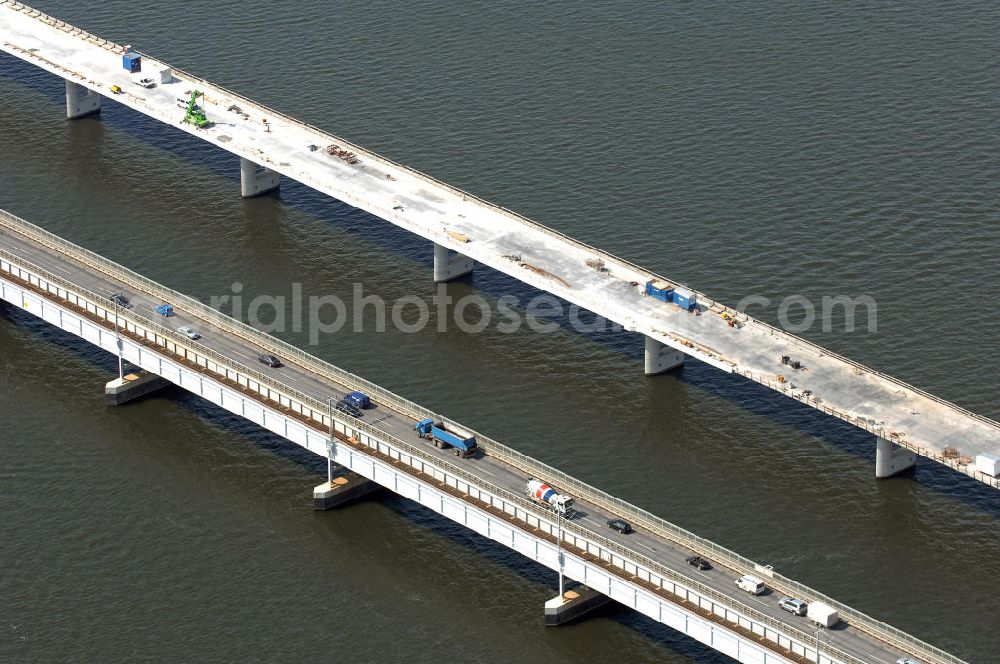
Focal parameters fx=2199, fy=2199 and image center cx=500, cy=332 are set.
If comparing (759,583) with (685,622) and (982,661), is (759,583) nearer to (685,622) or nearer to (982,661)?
(685,622)

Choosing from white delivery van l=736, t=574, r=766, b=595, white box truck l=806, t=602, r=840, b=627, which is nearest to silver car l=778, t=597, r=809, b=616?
white box truck l=806, t=602, r=840, b=627

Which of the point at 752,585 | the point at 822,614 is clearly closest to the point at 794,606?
the point at 822,614

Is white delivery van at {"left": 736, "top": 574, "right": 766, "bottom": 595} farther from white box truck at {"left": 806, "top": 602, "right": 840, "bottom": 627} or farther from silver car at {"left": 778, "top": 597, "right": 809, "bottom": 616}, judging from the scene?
white box truck at {"left": 806, "top": 602, "right": 840, "bottom": 627}

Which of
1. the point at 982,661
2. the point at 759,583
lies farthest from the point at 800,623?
the point at 982,661

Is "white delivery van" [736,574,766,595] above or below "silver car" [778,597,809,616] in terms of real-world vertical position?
above
